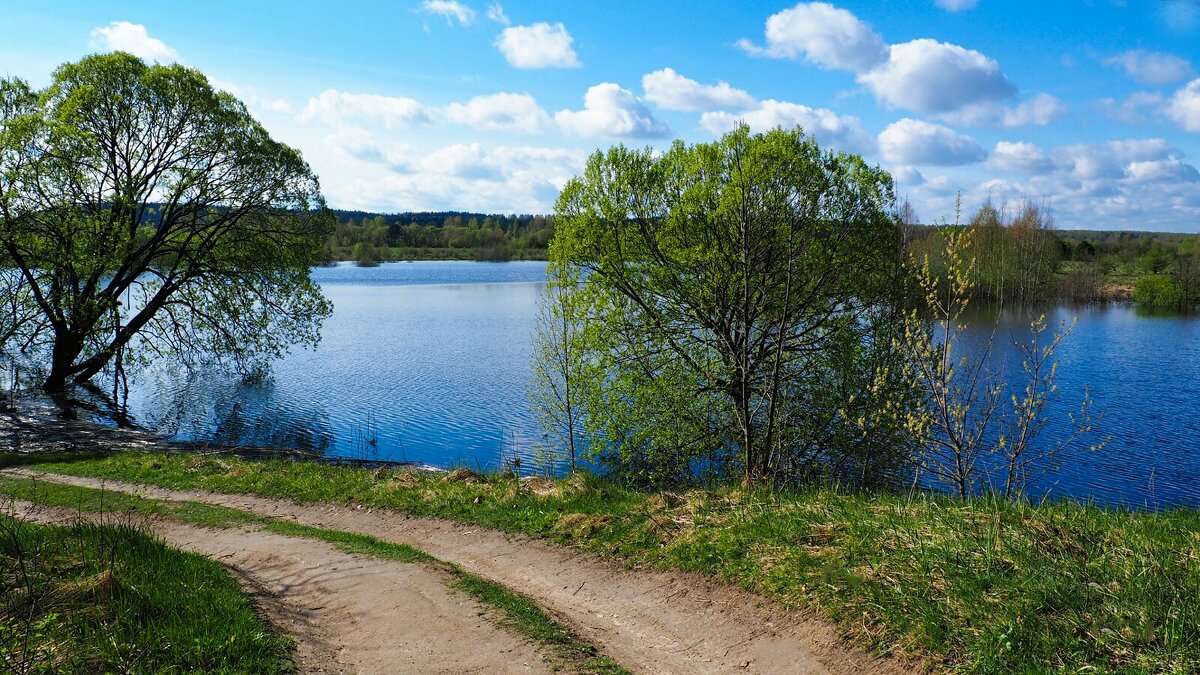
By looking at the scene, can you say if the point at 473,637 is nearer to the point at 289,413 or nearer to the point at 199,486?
the point at 199,486

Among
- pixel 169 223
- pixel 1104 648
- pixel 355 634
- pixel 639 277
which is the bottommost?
pixel 355 634

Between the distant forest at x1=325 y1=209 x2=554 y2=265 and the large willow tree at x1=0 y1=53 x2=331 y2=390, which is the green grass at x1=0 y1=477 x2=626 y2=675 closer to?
the large willow tree at x1=0 y1=53 x2=331 y2=390

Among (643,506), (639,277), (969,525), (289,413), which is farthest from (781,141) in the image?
(289,413)

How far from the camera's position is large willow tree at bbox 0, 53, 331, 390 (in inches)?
906

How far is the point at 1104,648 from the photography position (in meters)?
4.88

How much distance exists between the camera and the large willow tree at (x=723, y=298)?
16234 mm

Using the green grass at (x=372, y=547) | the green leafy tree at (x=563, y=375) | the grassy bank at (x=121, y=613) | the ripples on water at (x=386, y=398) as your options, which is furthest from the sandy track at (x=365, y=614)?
the ripples on water at (x=386, y=398)

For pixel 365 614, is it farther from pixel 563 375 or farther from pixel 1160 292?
pixel 1160 292

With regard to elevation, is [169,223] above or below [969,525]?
above

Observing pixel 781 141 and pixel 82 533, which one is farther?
pixel 781 141

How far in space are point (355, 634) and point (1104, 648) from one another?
6.01 m

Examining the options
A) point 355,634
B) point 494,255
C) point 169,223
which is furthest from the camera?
point 494,255

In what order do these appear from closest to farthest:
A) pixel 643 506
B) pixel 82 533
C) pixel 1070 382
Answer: pixel 82 533 → pixel 643 506 → pixel 1070 382

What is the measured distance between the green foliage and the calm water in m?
21.9
